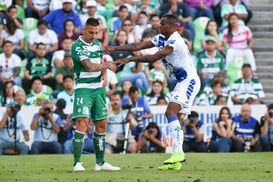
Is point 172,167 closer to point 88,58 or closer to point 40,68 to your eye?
point 88,58

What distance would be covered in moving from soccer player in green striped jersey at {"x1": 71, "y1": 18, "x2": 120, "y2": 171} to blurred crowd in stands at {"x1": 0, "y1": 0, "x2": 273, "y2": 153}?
6067 mm

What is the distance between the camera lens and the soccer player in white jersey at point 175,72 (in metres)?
15.6

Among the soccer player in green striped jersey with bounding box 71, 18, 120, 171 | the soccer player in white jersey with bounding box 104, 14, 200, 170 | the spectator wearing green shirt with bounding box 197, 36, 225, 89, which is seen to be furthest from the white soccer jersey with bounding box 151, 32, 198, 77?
the spectator wearing green shirt with bounding box 197, 36, 225, 89

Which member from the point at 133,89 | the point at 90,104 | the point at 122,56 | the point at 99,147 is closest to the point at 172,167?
the point at 99,147

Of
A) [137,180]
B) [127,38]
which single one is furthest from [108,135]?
[137,180]

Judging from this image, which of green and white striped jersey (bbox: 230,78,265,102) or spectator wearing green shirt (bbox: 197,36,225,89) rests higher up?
spectator wearing green shirt (bbox: 197,36,225,89)

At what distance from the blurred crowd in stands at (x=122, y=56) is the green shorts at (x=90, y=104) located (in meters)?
6.08

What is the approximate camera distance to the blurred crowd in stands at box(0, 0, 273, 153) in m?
22.3

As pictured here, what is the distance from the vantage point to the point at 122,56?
25234mm

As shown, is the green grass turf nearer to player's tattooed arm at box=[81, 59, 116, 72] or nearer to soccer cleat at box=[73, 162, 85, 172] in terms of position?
soccer cleat at box=[73, 162, 85, 172]

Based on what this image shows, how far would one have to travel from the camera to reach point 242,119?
22641mm

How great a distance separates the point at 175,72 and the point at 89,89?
1473mm

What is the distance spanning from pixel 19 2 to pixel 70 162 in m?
9.94

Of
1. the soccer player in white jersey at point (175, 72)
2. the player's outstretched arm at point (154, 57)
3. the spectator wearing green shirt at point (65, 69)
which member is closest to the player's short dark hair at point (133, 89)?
the spectator wearing green shirt at point (65, 69)
